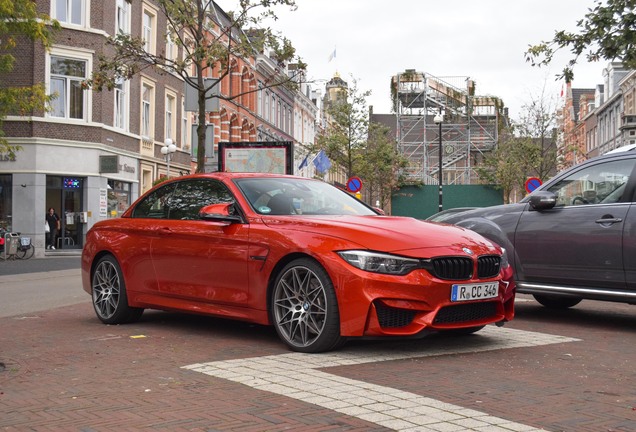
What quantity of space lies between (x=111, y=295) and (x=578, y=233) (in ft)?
15.6

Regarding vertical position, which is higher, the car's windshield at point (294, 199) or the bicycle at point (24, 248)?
the car's windshield at point (294, 199)

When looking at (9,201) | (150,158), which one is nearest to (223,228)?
(9,201)

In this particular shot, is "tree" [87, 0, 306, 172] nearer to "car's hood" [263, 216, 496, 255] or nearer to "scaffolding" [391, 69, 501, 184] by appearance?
"car's hood" [263, 216, 496, 255]

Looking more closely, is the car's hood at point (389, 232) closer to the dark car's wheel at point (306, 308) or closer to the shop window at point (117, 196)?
the dark car's wheel at point (306, 308)

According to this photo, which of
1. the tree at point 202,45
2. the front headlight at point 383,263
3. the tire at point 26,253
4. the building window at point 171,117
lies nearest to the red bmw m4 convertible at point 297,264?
the front headlight at point 383,263

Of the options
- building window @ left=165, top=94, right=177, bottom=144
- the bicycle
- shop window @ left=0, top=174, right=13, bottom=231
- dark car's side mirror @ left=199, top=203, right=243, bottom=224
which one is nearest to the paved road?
dark car's side mirror @ left=199, top=203, right=243, bottom=224

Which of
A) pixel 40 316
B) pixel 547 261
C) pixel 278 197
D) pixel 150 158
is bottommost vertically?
pixel 40 316

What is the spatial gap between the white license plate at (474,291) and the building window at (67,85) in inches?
1106

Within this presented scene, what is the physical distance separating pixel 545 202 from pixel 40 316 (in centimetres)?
592

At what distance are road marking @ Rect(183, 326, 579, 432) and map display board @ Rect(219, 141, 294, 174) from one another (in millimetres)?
14953

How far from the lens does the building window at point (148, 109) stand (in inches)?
1515

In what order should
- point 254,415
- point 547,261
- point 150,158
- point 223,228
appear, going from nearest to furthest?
1. point 254,415
2. point 223,228
3. point 547,261
4. point 150,158

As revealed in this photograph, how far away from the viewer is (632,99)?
64375mm

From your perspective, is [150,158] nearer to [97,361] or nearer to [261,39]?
[261,39]
